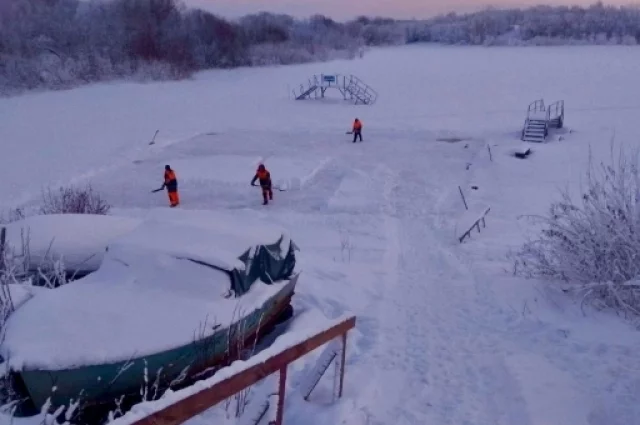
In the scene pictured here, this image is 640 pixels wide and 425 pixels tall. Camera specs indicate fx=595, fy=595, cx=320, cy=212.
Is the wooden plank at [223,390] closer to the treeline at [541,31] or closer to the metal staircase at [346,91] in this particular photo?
the metal staircase at [346,91]

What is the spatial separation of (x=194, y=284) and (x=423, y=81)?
153ft

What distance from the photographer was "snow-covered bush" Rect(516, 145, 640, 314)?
8430 millimetres

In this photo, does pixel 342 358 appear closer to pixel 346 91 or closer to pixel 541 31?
pixel 346 91

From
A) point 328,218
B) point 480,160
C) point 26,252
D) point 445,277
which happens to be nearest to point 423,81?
point 480,160

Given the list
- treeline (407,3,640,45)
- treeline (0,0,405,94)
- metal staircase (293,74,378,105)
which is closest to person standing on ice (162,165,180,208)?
metal staircase (293,74,378,105)

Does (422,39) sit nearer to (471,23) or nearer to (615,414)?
(471,23)

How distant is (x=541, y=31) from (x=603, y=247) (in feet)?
379

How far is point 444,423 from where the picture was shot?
5.93m

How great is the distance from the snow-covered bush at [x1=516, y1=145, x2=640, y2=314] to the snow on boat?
4.42m

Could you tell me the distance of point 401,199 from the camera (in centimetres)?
1766

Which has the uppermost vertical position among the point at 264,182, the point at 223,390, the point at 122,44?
the point at 122,44

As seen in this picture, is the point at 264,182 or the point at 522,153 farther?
the point at 522,153

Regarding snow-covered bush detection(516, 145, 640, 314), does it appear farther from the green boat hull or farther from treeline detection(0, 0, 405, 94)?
treeline detection(0, 0, 405, 94)

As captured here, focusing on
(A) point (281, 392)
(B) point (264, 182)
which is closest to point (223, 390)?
(A) point (281, 392)
